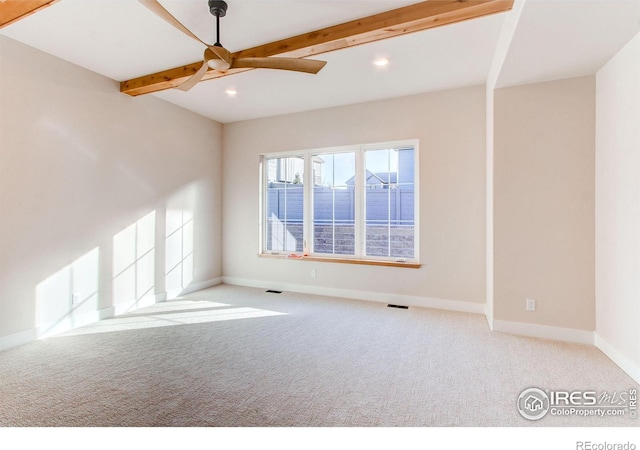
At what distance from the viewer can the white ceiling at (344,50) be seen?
217 centimetres

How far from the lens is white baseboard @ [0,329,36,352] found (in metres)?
2.81

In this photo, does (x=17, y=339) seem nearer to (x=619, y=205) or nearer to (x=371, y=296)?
(x=371, y=296)

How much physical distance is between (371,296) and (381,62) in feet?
9.80

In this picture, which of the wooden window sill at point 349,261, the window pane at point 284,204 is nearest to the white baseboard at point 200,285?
the wooden window sill at point 349,261

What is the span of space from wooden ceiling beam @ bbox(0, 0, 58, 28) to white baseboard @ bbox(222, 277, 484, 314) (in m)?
4.05

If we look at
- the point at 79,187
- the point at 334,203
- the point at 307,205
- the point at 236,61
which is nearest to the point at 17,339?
the point at 79,187

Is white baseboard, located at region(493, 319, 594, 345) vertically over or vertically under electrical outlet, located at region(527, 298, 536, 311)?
under

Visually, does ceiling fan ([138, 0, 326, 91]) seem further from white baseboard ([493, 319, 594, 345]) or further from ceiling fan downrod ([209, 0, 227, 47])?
white baseboard ([493, 319, 594, 345])

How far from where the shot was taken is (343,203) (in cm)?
474

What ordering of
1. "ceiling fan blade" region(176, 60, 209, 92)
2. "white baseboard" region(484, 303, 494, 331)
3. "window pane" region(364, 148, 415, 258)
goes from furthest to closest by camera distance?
1. "window pane" region(364, 148, 415, 258)
2. "white baseboard" region(484, 303, 494, 331)
3. "ceiling fan blade" region(176, 60, 209, 92)

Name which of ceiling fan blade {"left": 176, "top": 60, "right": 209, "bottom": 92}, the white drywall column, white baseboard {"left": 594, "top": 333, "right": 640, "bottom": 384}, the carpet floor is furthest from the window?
ceiling fan blade {"left": 176, "top": 60, "right": 209, "bottom": 92}

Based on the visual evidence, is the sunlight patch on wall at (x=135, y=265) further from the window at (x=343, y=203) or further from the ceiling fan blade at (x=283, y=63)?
the ceiling fan blade at (x=283, y=63)

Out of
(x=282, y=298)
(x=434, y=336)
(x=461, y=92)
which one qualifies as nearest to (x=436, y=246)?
(x=434, y=336)

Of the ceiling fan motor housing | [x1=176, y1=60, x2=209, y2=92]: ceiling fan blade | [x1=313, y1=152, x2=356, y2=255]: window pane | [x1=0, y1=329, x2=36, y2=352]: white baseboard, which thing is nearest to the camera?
the ceiling fan motor housing
